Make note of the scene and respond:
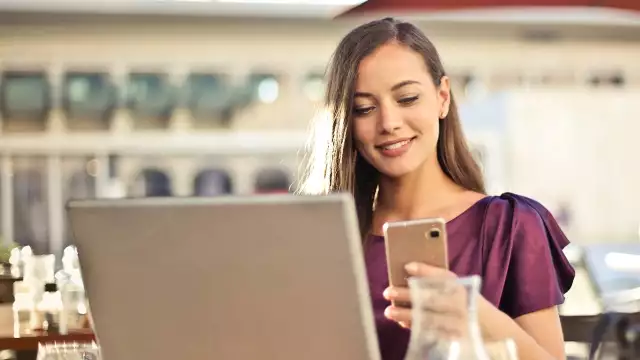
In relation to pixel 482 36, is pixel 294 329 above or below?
below

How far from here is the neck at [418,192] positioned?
4.41 ft

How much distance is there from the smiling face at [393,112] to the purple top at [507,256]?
123 mm

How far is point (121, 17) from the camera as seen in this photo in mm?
4402

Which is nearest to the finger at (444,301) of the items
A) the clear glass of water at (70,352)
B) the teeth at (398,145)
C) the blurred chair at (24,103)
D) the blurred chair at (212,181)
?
the clear glass of water at (70,352)

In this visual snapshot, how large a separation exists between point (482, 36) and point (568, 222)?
3.36 feet

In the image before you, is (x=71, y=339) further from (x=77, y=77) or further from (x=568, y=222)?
(x=568, y=222)

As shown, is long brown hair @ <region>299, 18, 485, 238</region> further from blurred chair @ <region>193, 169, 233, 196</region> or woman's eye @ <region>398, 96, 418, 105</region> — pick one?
blurred chair @ <region>193, 169, 233, 196</region>

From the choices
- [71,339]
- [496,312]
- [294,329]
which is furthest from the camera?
[71,339]

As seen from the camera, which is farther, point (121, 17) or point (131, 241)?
point (121, 17)

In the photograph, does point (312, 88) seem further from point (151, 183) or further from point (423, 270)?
point (423, 270)

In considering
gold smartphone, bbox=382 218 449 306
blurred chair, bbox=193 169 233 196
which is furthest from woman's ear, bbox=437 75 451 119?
blurred chair, bbox=193 169 233 196

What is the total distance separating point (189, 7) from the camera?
170 inches

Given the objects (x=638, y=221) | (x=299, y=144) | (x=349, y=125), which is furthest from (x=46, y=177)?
(x=349, y=125)

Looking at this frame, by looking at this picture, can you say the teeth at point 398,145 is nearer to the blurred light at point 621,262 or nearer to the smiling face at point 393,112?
the smiling face at point 393,112
